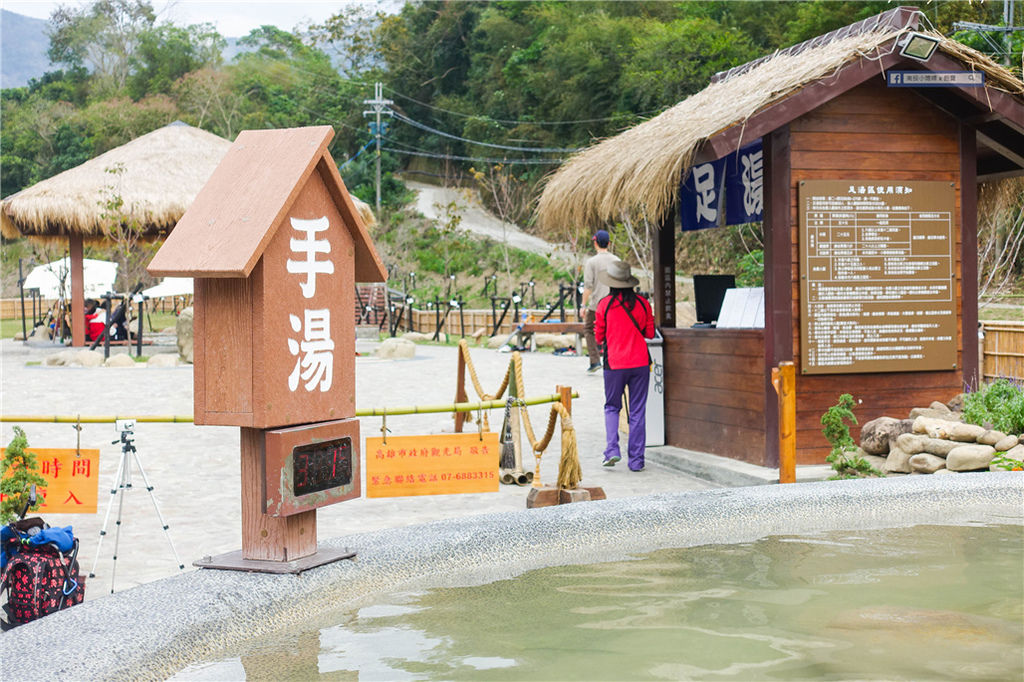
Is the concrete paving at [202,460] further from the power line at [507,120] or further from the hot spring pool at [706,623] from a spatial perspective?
the power line at [507,120]

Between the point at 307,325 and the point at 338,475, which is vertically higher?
the point at 307,325

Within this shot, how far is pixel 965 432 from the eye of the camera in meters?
5.97

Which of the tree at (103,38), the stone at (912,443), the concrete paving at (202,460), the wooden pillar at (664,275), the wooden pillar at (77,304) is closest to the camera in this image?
the concrete paving at (202,460)

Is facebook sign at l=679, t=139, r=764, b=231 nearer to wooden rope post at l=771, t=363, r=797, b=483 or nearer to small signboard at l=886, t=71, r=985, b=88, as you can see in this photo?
small signboard at l=886, t=71, r=985, b=88

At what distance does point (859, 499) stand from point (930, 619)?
1282mm

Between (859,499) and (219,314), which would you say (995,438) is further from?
(219,314)

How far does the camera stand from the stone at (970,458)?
5742mm

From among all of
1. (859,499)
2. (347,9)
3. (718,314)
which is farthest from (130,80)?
(859,499)

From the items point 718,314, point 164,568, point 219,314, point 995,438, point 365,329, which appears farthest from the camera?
point 365,329

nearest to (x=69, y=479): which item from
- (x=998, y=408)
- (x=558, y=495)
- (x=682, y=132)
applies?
(x=558, y=495)

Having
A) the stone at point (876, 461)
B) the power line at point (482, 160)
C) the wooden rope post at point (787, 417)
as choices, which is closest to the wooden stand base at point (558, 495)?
the wooden rope post at point (787, 417)

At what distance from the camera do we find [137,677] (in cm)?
277

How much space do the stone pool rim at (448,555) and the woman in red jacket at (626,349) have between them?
2.56 m

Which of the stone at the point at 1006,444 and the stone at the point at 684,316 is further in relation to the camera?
the stone at the point at 684,316
